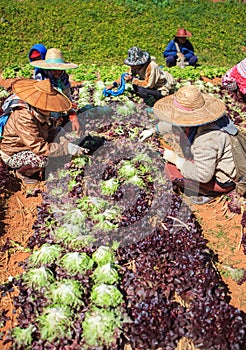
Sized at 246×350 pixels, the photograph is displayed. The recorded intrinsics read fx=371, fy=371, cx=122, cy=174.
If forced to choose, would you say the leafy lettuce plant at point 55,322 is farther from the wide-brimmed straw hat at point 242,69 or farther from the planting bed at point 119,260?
the wide-brimmed straw hat at point 242,69

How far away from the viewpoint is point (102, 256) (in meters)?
4.24

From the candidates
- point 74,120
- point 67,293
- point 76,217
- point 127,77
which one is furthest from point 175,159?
point 127,77

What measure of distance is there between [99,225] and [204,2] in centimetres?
1337

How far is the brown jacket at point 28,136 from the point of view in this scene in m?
5.07

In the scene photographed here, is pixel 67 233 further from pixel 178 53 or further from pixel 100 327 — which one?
pixel 178 53

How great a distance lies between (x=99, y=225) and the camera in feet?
15.1

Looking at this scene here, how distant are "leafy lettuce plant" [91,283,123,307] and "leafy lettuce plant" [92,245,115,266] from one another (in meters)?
0.35

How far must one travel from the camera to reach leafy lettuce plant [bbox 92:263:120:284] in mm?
3998

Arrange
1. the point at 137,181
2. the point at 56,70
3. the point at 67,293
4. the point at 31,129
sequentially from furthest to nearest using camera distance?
the point at 56,70, the point at 137,181, the point at 31,129, the point at 67,293

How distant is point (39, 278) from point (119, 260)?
0.93 meters

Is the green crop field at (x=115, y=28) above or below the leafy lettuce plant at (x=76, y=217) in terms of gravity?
above

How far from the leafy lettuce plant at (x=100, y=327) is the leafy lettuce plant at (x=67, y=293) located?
0.20m

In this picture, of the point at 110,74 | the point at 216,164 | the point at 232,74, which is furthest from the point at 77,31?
the point at 216,164

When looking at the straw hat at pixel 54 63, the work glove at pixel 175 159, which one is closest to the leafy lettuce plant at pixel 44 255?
the work glove at pixel 175 159
